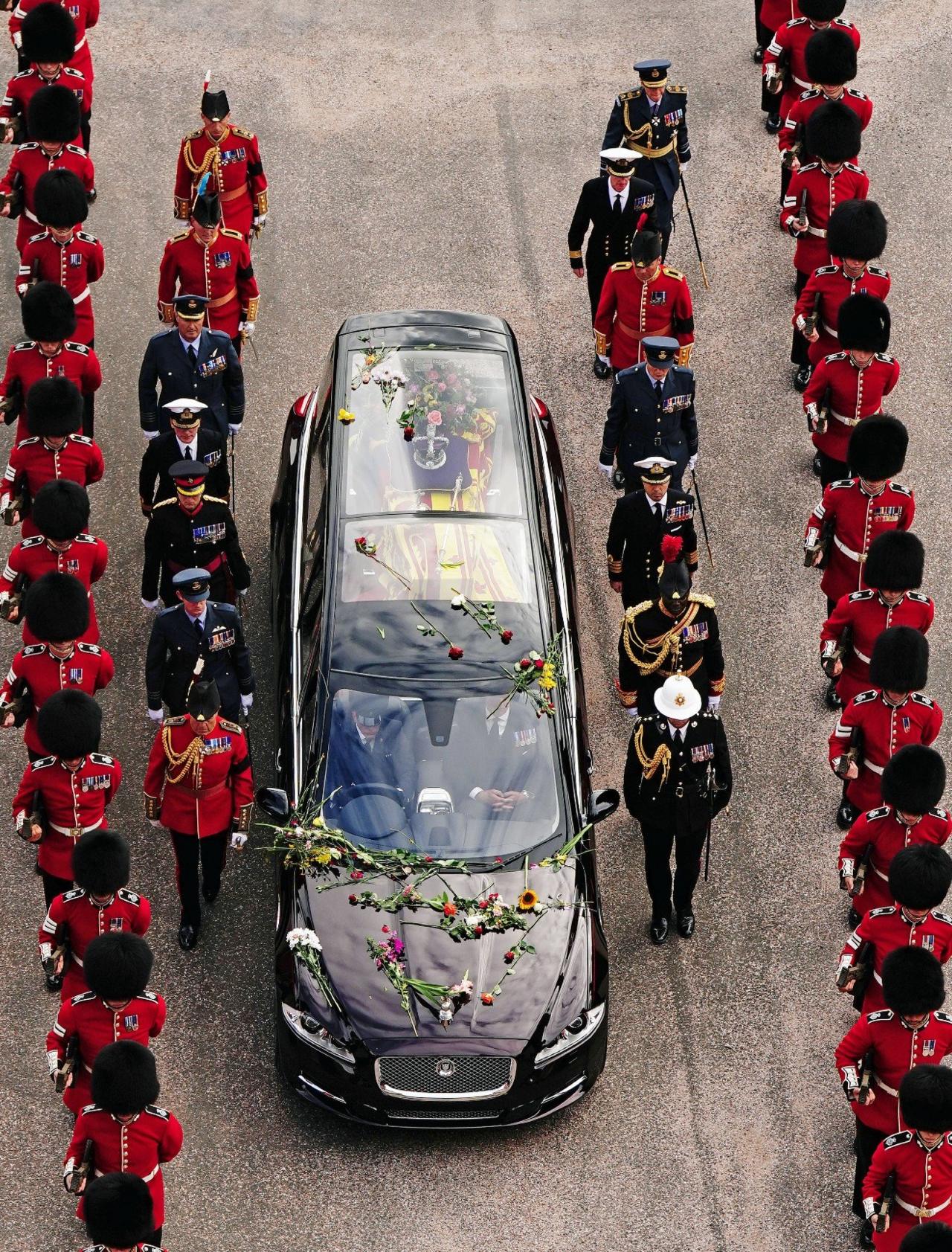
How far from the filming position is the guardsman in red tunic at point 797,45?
17.3 metres

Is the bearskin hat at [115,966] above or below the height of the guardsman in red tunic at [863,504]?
below

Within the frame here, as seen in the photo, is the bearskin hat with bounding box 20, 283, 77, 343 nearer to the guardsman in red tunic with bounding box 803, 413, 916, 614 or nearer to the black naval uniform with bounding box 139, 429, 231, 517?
the black naval uniform with bounding box 139, 429, 231, 517

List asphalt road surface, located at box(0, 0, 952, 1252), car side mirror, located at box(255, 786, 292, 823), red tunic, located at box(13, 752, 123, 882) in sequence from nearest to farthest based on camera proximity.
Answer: asphalt road surface, located at box(0, 0, 952, 1252), car side mirror, located at box(255, 786, 292, 823), red tunic, located at box(13, 752, 123, 882)

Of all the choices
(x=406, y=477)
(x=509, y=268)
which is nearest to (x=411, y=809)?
(x=406, y=477)

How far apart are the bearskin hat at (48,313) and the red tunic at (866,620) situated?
4535 millimetres

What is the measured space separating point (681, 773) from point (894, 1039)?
1791 millimetres

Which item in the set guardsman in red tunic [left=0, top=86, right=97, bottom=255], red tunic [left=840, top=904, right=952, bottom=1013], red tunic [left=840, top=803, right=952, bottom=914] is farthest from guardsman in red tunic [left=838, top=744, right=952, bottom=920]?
guardsman in red tunic [left=0, top=86, right=97, bottom=255]

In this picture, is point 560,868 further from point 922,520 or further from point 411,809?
point 922,520

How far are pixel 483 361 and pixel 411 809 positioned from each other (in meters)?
2.94

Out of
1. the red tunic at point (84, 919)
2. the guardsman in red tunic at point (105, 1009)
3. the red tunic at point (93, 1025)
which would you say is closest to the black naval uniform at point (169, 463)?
the red tunic at point (84, 919)

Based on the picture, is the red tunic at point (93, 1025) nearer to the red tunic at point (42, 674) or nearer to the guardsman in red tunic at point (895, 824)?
the red tunic at point (42, 674)

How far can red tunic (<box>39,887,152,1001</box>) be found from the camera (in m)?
12.0

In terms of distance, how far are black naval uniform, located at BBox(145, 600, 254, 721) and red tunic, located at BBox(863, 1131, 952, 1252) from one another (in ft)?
13.6

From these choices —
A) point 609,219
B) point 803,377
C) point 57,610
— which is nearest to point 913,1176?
point 57,610
